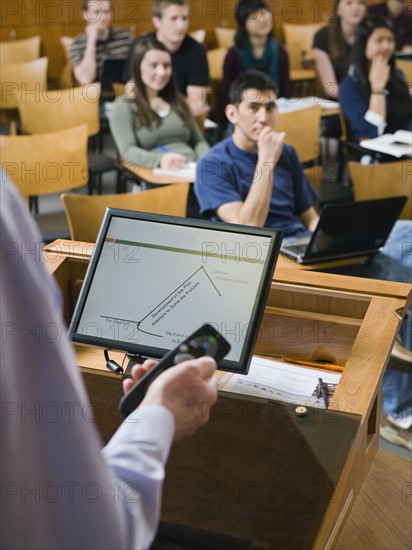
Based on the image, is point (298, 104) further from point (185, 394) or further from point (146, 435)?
point (146, 435)

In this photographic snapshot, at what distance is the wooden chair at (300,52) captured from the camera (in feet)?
22.7

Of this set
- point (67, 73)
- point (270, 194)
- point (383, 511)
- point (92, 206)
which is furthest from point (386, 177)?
point (67, 73)

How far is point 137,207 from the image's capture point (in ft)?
9.87

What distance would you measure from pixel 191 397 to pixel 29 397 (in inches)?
12.2

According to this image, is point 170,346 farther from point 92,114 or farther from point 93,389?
point 92,114

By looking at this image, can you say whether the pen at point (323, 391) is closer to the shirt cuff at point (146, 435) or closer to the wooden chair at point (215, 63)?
the shirt cuff at point (146, 435)

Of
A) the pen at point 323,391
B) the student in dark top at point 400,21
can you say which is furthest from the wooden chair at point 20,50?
the pen at point 323,391

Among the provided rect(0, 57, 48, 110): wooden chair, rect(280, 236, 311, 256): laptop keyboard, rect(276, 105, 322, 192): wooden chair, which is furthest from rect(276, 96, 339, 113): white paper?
rect(280, 236, 311, 256): laptop keyboard

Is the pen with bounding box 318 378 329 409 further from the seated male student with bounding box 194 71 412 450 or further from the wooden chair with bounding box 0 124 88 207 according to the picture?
the wooden chair with bounding box 0 124 88 207

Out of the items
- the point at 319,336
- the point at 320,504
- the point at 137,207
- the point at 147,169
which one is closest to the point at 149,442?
the point at 320,504

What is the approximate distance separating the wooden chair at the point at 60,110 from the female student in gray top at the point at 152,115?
14.2 inches

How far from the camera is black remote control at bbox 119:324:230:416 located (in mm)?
1151

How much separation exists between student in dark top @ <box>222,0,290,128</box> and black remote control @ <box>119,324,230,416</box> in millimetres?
4641

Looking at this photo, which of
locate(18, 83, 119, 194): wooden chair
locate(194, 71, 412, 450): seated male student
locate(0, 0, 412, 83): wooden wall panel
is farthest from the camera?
locate(0, 0, 412, 83): wooden wall panel
